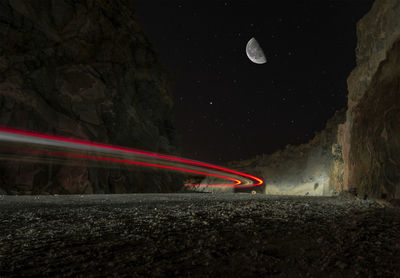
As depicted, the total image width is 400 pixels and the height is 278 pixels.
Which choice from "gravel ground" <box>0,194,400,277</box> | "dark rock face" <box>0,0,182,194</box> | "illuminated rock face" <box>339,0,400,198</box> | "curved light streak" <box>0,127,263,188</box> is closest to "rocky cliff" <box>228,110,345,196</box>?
"dark rock face" <box>0,0,182,194</box>

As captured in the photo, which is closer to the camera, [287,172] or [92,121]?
[92,121]

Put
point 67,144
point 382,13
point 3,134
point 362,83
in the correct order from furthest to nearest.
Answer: point 67,144 → point 3,134 → point 362,83 → point 382,13

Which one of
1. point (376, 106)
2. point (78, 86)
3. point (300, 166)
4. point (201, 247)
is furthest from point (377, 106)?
point (300, 166)

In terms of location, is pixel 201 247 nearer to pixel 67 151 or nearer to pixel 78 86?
pixel 67 151

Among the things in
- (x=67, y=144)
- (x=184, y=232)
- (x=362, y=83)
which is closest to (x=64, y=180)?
(x=67, y=144)

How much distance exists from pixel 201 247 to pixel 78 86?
2155cm

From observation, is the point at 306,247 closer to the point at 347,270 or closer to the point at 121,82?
the point at 347,270

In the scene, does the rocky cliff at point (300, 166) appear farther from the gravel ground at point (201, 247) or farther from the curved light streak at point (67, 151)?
the gravel ground at point (201, 247)

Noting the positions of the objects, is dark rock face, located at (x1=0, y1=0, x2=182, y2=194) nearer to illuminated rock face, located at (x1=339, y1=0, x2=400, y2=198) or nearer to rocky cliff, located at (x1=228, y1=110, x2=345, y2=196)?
illuminated rock face, located at (x1=339, y1=0, x2=400, y2=198)

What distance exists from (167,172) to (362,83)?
1896 cm

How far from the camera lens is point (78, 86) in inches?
832

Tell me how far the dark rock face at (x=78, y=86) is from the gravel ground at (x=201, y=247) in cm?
1474

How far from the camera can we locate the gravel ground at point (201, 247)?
2.39 m

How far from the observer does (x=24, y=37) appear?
19.5 m
